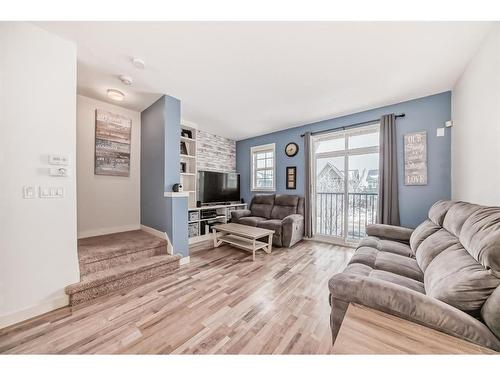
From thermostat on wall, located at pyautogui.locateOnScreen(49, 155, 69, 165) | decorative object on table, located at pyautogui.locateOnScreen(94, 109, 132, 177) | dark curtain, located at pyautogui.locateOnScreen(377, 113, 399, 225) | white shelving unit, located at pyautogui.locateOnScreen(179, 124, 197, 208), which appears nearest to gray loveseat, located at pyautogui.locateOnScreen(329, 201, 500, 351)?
dark curtain, located at pyautogui.locateOnScreen(377, 113, 399, 225)

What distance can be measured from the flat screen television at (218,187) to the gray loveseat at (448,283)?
3.12 metres

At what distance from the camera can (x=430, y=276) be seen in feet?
3.95

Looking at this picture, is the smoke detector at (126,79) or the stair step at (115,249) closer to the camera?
the stair step at (115,249)

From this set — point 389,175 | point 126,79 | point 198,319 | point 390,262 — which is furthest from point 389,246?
point 126,79

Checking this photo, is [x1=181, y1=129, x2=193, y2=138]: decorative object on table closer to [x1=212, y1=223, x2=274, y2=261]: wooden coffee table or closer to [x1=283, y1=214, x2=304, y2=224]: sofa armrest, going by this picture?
[x1=212, y1=223, x2=274, y2=261]: wooden coffee table

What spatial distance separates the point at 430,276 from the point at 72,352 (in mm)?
2478

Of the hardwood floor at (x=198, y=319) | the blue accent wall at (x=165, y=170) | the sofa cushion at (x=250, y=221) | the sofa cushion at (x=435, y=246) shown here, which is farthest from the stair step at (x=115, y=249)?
the sofa cushion at (x=435, y=246)

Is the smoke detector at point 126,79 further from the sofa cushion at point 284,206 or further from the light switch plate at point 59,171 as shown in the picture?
the sofa cushion at point 284,206

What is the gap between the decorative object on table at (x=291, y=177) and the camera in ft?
13.4

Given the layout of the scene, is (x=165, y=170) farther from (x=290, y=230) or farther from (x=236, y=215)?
(x=290, y=230)

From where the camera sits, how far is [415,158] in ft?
8.86
